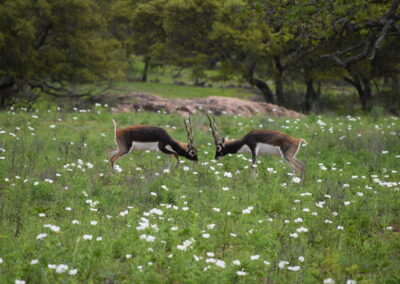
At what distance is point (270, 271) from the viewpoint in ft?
20.9

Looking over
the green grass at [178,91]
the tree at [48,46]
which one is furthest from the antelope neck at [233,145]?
the green grass at [178,91]

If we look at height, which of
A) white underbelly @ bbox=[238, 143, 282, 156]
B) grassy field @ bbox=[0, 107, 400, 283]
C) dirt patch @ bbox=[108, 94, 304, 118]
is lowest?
dirt patch @ bbox=[108, 94, 304, 118]

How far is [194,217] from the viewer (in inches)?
318

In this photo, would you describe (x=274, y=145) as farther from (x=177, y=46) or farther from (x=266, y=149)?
(x=177, y=46)

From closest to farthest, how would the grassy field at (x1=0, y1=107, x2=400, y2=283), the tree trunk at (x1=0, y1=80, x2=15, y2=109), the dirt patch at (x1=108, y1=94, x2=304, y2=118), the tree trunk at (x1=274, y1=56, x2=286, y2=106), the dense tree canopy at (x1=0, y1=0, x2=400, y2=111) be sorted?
the grassy field at (x1=0, y1=107, x2=400, y2=283)
the dirt patch at (x1=108, y1=94, x2=304, y2=118)
the dense tree canopy at (x1=0, y1=0, x2=400, y2=111)
the tree trunk at (x1=0, y1=80, x2=15, y2=109)
the tree trunk at (x1=274, y1=56, x2=286, y2=106)

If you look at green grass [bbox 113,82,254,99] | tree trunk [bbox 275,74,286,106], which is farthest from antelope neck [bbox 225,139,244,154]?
green grass [bbox 113,82,254,99]

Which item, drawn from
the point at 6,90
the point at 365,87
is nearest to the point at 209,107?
the point at 6,90

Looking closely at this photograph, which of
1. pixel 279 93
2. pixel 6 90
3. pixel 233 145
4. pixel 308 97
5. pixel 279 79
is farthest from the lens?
pixel 308 97

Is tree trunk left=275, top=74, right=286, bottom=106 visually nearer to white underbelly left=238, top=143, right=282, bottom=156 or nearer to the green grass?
the green grass

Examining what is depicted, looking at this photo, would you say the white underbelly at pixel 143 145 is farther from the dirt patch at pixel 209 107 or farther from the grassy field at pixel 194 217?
the dirt patch at pixel 209 107

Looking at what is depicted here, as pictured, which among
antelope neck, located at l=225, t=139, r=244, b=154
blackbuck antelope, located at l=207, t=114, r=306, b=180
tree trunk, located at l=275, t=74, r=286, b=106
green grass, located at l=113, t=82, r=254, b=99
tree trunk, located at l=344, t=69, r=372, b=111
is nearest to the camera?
blackbuck antelope, located at l=207, t=114, r=306, b=180

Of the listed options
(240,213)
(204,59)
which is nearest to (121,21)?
(204,59)

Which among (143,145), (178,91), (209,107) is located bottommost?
(178,91)

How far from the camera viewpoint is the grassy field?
6.14m
